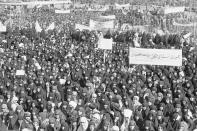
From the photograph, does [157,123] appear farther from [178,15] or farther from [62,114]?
[178,15]

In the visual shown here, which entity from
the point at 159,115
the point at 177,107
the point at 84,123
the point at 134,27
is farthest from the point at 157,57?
the point at 134,27

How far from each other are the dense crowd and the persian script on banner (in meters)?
0.35

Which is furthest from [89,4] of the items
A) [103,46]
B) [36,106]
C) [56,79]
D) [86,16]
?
[36,106]

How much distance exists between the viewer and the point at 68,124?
1199cm

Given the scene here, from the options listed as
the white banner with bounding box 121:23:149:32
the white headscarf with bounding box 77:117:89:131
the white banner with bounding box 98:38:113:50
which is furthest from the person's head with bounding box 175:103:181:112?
the white banner with bounding box 121:23:149:32

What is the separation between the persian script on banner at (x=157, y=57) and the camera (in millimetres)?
18359

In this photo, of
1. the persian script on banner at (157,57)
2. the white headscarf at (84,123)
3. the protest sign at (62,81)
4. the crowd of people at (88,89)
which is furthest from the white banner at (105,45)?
the white headscarf at (84,123)

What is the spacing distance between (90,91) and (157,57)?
162 inches

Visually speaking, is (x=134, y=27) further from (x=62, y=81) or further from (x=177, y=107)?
(x=177, y=107)

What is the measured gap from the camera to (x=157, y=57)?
18.4m

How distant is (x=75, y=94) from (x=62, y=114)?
2.36 meters

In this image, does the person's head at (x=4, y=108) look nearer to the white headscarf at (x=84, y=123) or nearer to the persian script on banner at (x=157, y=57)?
the white headscarf at (x=84, y=123)

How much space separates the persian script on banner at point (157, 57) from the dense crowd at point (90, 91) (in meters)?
0.35

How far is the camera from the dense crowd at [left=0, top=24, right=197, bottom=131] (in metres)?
12.0
